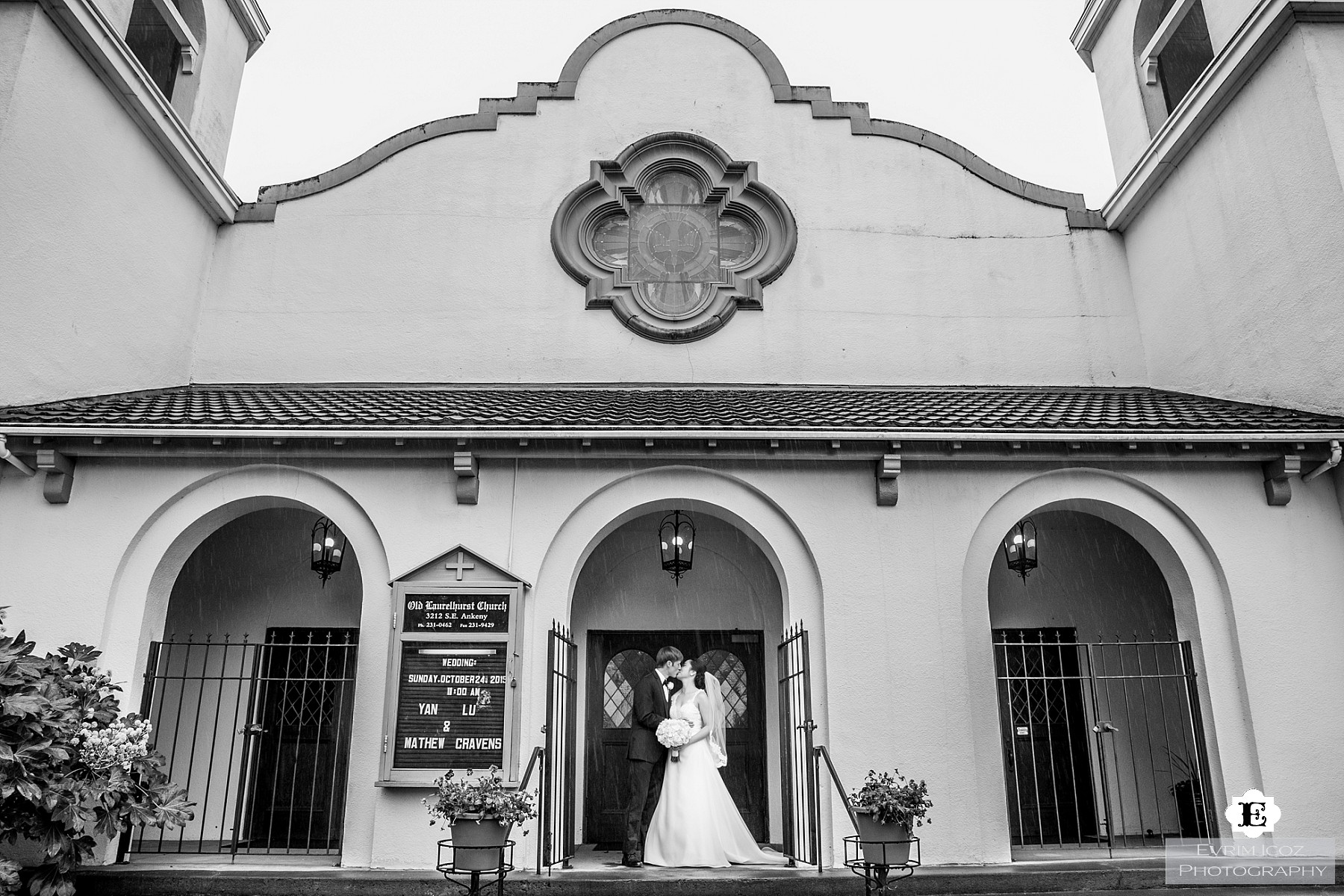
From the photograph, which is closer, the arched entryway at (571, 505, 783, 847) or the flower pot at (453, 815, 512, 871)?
the flower pot at (453, 815, 512, 871)

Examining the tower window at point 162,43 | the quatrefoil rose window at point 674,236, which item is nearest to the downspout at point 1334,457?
the quatrefoil rose window at point 674,236

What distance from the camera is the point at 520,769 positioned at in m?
8.53

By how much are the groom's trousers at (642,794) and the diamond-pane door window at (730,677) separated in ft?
7.02

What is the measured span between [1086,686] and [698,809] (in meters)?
5.14

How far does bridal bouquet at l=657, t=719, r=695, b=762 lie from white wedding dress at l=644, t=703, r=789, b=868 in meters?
0.07

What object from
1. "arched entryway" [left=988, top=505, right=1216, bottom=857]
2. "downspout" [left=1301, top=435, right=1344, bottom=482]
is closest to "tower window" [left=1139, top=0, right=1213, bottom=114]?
"downspout" [left=1301, top=435, right=1344, bottom=482]

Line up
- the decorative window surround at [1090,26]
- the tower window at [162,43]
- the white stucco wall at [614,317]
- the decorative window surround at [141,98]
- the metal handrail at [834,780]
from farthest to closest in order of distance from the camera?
the decorative window surround at [1090,26] → the tower window at [162,43] → the white stucco wall at [614,317] → the decorative window surround at [141,98] → the metal handrail at [834,780]

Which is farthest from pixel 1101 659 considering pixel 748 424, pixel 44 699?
pixel 44 699

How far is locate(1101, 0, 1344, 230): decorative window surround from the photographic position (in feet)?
32.1

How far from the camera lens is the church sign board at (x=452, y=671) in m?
8.43

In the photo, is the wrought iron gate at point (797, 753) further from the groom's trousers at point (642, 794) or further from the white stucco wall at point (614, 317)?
the white stucco wall at point (614, 317)

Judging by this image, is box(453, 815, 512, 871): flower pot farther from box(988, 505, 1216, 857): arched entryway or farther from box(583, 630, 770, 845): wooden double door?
box(988, 505, 1216, 857): arched entryway

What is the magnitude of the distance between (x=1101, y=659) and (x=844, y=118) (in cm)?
763

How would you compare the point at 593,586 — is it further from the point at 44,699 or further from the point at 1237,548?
the point at 1237,548
